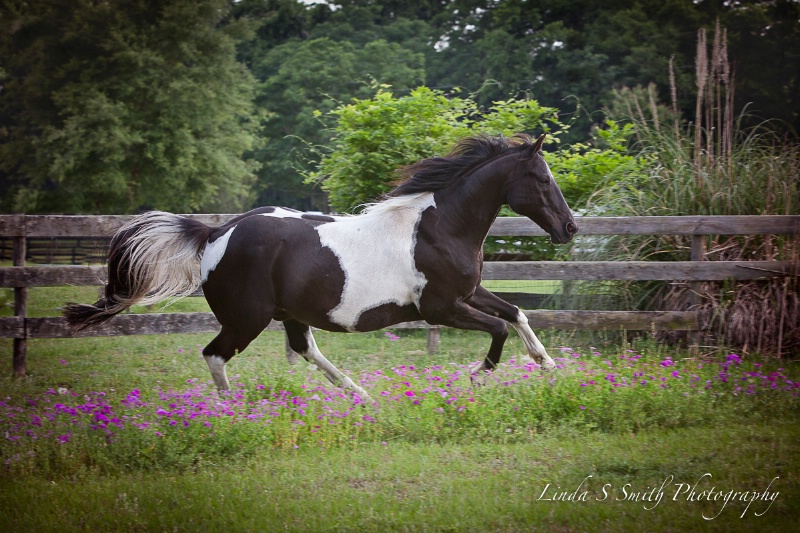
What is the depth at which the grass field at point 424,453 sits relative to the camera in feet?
13.1

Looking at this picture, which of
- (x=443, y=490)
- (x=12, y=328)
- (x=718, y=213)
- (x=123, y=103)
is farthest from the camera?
(x=123, y=103)

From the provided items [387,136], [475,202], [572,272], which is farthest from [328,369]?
[387,136]

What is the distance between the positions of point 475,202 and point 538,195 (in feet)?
1.71

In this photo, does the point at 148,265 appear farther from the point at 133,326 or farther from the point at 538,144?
the point at 538,144

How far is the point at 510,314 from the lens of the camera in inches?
249

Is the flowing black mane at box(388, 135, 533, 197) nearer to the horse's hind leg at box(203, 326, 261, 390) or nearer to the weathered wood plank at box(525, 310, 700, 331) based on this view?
the horse's hind leg at box(203, 326, 261, 390)

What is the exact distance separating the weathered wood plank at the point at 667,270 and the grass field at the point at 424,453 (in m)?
1.11

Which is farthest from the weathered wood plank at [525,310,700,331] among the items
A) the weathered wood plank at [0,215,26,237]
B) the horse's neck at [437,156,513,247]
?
the weathered wood plank at [0,215,26,237]

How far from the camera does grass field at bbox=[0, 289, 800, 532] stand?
400 cm

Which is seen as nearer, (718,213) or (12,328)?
(12,328)

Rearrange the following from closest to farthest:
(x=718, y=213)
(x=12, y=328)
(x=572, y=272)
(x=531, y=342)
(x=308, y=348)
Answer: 1. (x=531, y=342)
2. (x=308, y=348)
3. (x=12, y=328)
4. (x=572, y=272)
5. (x=718, y=213)

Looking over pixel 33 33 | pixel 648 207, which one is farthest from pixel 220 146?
pixel 648 207

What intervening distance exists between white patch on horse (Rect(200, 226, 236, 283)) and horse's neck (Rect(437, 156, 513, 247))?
5.84ft

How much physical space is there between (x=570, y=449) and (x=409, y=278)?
184 cm
